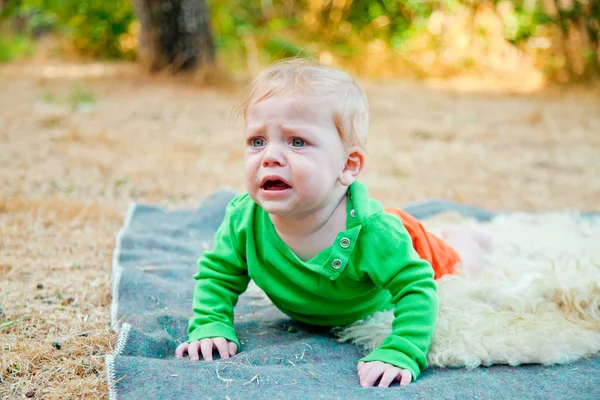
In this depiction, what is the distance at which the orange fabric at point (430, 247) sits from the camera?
6.97ft

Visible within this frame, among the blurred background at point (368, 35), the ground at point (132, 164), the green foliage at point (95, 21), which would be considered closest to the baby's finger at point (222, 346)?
the ground at point (132, 164)

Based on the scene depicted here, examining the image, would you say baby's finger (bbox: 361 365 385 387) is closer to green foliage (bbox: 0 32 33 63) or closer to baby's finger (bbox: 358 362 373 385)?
baby's finger (bbox: 358 362 373 385)

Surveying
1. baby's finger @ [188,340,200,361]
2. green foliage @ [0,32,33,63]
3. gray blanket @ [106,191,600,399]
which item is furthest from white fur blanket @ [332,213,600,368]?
green foliage @ [0,32,33,63]

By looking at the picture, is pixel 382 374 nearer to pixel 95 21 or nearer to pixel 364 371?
pixel 364 371

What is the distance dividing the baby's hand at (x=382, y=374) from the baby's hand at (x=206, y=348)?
1.31 feet

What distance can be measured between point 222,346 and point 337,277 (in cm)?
39

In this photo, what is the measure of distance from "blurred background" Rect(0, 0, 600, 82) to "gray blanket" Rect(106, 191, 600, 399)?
477 cm

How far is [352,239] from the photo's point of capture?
1792 millimetres

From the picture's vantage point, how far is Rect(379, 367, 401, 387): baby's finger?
1.63m

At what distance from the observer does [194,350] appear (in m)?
1.79

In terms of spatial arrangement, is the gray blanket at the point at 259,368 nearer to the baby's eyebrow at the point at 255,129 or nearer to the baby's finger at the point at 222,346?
the baby's finger at the point at 222,346

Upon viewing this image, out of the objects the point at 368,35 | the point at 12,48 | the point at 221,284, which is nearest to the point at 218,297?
the point at 221,284

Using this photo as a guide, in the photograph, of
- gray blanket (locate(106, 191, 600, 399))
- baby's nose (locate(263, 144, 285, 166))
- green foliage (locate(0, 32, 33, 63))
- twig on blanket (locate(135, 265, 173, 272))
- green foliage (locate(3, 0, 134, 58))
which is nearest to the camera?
gray blanket (locate(106, 191, 600, 399))

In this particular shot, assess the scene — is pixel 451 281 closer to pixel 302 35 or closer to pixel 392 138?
pixel 392 138
